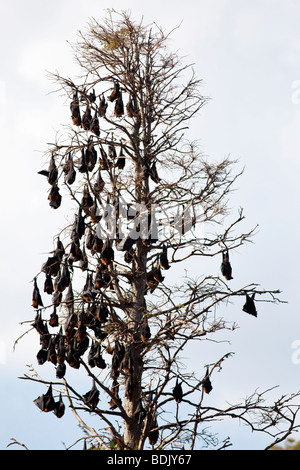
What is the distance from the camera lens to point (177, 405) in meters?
10.9

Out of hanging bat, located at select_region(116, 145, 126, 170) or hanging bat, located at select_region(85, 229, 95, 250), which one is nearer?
hanging bat, located at select_region(85, 229, 95, 250)

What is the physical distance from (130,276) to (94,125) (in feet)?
8.98

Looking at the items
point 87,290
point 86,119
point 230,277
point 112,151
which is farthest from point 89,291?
point 86,119

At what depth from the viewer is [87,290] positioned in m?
11.1

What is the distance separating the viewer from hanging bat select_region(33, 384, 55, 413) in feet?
37.5

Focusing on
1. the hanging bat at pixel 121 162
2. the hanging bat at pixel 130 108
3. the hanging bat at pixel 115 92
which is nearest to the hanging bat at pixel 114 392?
the hanging bat at pixel 121 162

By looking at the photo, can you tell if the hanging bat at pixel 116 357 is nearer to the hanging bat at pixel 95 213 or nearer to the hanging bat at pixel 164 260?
the hanging bat at pixel 164 260

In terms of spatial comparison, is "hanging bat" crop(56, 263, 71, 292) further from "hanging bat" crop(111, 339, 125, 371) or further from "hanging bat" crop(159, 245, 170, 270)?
"hanging bat" crop(159, 245, 170, 270)

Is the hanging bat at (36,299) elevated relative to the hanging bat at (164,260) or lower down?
lower down

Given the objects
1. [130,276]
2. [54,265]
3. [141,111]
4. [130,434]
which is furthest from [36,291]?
[141,111]

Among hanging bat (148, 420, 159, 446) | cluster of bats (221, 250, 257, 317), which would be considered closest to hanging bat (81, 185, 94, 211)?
cluster of bats (221, 250, 257, 317)

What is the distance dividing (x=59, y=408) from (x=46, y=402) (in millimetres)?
237

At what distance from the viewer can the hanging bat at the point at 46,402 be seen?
11.4 m

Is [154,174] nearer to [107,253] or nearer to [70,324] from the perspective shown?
[107,253]
